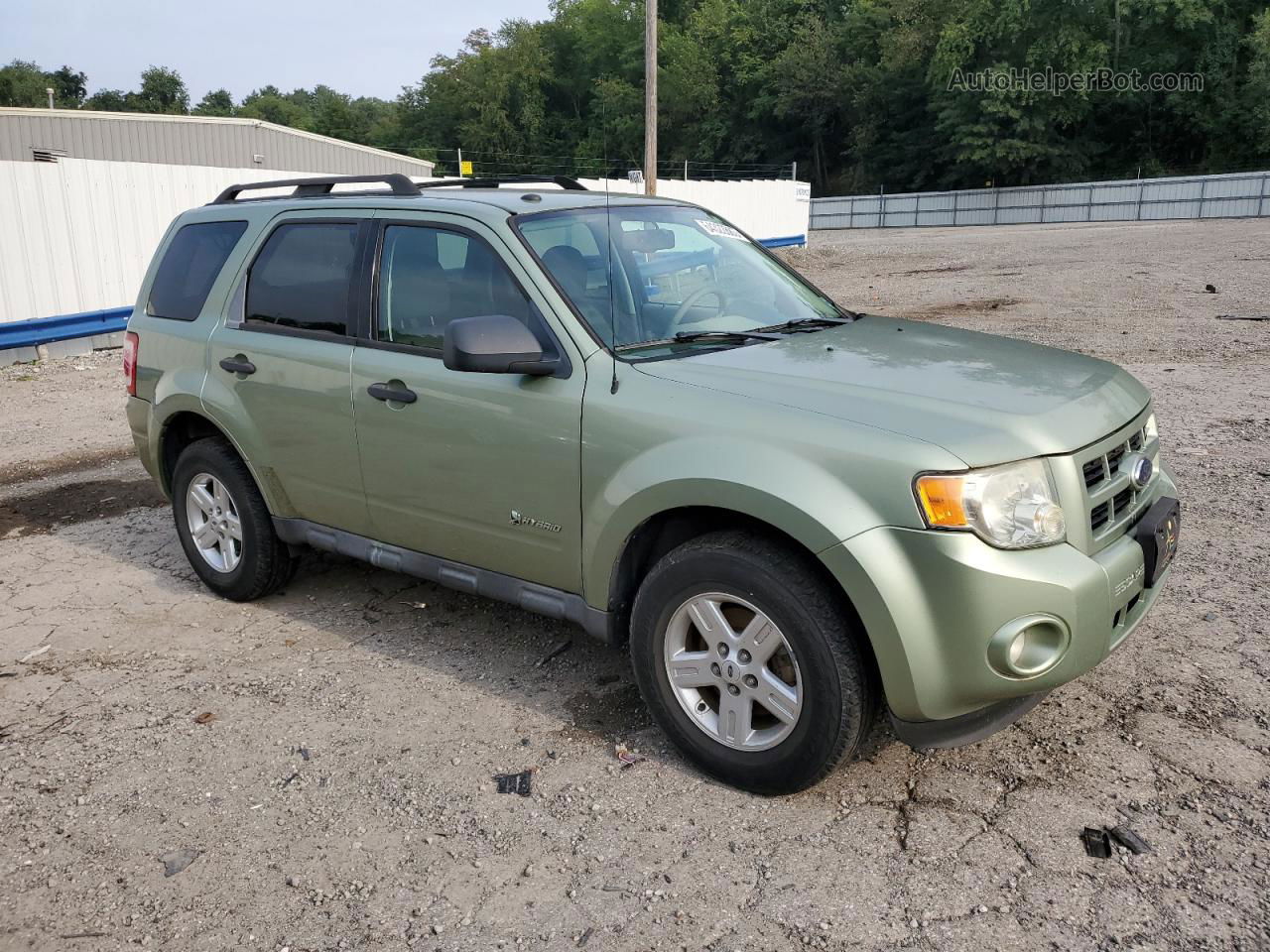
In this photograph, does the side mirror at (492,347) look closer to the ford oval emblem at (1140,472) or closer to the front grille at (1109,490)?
the front grille at (1109,490)

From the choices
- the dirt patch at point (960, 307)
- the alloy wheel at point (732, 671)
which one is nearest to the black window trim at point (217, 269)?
the alloy wheel at point (732, 671)

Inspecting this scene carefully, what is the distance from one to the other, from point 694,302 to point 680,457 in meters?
1.02

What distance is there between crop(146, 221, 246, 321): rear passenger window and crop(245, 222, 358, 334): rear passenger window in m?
0.32

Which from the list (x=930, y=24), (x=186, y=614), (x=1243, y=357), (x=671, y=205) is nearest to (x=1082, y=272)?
(x=1243, y=357)

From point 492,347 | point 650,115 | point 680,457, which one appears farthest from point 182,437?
point 650,115

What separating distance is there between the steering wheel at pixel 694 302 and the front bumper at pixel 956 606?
1312mm

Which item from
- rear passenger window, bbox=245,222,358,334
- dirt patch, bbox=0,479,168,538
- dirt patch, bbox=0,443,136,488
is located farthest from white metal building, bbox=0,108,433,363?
rear passenger window, bbox=245,222,358,334

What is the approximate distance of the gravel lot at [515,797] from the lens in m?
2.89

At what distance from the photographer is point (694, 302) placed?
4.18 metres

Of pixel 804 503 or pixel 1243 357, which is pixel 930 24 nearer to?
pixel 1243 357

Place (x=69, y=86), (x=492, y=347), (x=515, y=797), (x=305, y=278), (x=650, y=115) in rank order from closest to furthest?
(x=515, y=797), (x=492, y=347), (x=305, y=278), (x=650, y=115), (x=69, y=86)

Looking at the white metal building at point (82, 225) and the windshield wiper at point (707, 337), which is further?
the white metal building at point (82, 225)

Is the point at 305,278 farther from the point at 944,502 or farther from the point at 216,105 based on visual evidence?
the point at 216,105

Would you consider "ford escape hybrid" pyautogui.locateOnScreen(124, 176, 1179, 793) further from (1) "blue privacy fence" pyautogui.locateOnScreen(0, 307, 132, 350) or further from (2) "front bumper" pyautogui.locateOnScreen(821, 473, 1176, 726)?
(1) "blue privacy fence" pyautogui.locateOnScreen(0, 307, 132, 350)
